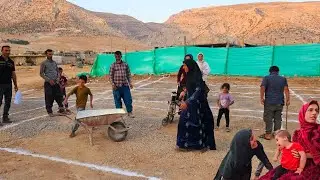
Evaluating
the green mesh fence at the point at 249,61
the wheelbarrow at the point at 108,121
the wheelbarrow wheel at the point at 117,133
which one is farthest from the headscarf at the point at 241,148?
the green mesh fence at the point at 249,61

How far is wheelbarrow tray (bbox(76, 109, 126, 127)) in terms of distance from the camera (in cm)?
859

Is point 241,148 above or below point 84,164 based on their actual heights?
above

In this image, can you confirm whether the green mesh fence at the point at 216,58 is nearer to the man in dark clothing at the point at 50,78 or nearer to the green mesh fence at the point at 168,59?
the green mesh fence at the point at 168,59

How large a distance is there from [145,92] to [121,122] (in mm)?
8983

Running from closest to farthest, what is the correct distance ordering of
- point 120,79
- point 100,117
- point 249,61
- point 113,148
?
point 113,148
point 100,117
point 120,79
point 249,61

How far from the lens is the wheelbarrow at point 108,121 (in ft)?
28.3

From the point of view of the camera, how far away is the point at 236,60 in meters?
24.3

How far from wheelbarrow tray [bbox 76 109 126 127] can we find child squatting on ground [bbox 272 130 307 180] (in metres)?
4.55

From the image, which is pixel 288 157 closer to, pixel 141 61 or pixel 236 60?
pixel 236 60

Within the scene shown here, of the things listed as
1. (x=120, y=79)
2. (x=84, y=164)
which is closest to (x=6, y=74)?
(x=120, y=79)

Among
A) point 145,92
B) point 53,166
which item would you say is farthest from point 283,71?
point 53,166

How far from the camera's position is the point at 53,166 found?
24.5 ft

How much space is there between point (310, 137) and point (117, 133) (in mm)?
5144

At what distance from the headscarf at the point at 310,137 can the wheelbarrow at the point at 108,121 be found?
187 inches
